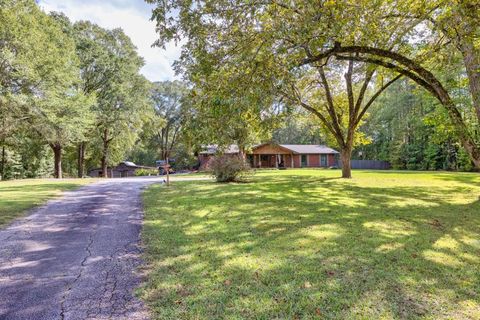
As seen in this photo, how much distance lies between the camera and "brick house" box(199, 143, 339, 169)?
129 feet

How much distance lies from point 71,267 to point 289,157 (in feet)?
127

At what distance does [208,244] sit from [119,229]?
2078mm

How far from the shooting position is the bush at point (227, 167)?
14758 mm

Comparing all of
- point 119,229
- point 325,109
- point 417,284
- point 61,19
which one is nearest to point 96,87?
point 61,19

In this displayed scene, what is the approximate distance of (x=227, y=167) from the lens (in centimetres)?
1476

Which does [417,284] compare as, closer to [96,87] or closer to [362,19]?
[362,19]

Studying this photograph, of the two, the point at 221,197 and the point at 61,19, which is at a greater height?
the point at 61,19

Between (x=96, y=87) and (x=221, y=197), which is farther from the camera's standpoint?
(x=96, y=87)

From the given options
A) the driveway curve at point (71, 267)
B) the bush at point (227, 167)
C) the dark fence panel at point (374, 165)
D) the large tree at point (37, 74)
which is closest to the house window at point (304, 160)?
the dark fence panel at point (374, 165)

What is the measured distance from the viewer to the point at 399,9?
8.36 meters

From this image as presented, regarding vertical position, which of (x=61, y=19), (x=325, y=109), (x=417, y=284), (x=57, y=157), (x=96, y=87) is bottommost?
(x=417, y=284)

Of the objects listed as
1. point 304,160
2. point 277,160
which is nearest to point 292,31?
point 277,160

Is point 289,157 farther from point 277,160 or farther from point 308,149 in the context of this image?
point 308,149

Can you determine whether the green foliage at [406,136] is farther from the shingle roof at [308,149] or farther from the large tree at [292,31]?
the large tree at [292,31]
